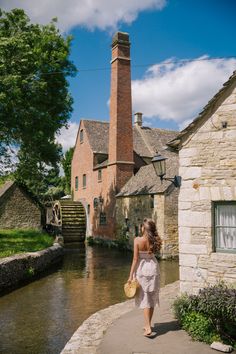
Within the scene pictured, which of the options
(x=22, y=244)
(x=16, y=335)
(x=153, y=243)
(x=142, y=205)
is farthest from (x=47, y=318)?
(x=142, y=205)

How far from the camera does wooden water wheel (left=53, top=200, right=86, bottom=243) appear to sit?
26.1 m

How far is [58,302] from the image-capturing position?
Answer: 10398mm

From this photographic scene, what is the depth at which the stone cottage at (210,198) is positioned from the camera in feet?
24.1

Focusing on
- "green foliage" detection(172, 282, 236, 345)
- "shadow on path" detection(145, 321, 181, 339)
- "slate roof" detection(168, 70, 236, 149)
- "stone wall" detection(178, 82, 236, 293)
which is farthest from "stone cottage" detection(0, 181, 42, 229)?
"green foliage" detection(172, 282, 236, 345)

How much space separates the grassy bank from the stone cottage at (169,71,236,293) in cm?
771

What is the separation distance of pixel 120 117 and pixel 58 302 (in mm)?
15400

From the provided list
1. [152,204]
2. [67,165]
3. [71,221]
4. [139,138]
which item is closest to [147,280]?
[152,204]

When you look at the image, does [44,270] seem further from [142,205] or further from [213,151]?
[213,151]

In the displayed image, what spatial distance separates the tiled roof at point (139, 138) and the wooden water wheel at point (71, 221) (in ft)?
15.8

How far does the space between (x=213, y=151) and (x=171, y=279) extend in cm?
718

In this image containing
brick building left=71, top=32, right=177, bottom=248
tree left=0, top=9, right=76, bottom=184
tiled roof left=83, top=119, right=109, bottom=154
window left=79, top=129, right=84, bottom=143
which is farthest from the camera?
window left=79, top=129, right=84, bottom=143

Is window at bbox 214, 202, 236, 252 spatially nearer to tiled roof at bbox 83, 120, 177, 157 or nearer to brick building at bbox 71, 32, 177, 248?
brick building at bbox 71, 32, 177, 248

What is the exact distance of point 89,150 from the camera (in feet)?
93.4

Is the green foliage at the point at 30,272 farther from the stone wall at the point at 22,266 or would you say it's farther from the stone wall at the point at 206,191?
the stone wall at the point at 206,191
